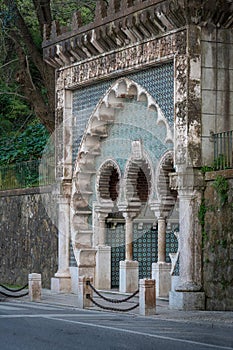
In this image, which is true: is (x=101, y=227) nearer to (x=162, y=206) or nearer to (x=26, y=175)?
(x=162, y=206)

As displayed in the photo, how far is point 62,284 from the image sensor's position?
24797mm

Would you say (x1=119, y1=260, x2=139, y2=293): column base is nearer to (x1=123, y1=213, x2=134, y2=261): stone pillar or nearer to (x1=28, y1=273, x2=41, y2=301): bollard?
(x1=123, y1=213, x2=134, y2=261): stone pillar

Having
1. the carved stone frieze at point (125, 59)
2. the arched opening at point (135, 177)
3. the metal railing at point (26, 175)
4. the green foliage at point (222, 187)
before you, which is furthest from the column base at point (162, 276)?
the metal railing at point (26, 175)

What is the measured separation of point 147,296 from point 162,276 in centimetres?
312

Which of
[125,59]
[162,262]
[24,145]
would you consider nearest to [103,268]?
[162,262]

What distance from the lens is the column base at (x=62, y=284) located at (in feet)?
81.3

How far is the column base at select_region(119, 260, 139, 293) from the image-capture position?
23344mm

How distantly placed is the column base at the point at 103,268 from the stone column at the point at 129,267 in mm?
1089

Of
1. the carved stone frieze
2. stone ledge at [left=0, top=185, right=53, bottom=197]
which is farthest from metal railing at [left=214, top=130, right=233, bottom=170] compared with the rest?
stone ledge at [left=0, top=185, right=53, bottom=197]

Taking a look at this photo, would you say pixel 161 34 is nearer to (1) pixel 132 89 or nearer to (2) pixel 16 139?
(1) pixel 132 89

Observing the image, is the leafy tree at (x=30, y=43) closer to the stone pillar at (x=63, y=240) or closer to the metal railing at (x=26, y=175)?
the metal railing at (x=26, y=175)

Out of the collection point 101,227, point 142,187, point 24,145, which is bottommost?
point 101,227

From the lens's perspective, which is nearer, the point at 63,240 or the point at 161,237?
the point at 161,237

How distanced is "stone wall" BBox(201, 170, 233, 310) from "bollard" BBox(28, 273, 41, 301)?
4.20 meters
